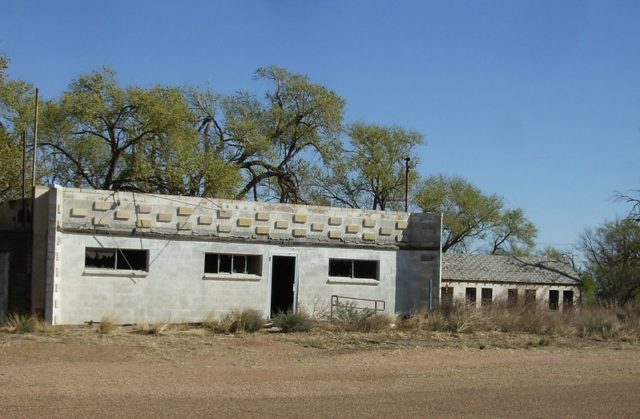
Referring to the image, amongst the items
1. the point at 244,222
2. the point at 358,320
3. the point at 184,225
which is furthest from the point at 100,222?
the point at 358,320

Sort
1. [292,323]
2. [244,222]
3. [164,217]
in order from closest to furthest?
[292,323], [164,217], [244,222]

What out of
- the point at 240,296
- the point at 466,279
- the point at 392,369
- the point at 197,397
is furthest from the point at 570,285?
the point at 197,397

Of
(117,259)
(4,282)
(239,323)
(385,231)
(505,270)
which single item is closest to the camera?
(239,323)

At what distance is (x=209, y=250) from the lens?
26641mm

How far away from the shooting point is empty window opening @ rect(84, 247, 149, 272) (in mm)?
25109

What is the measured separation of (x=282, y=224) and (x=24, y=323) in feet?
29.9

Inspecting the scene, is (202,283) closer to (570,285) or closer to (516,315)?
(516,315)

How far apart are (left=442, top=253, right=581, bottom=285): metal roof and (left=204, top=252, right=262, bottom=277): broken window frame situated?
2254cm

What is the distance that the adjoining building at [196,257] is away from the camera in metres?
24.4

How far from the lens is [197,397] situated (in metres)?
13.2

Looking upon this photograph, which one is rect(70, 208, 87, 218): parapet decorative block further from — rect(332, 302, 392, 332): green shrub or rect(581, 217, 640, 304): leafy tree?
rect(581, 217, 640, 304): leafy tree

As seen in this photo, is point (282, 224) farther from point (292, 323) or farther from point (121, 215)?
point (121, 215)

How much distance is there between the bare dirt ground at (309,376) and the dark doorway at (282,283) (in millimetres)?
4234

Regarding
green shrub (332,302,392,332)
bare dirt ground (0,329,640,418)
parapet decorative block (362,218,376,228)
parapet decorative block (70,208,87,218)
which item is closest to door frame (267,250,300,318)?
green shrub (332,302,392,332)
